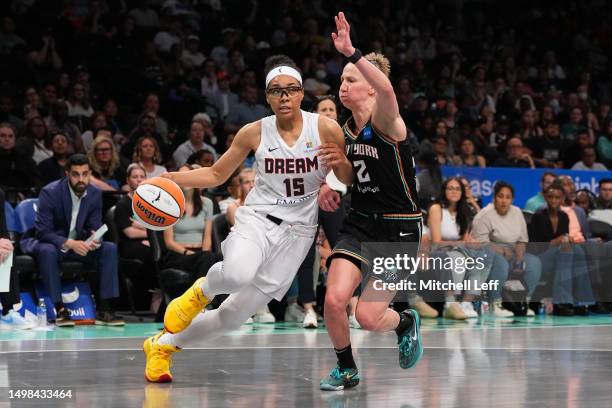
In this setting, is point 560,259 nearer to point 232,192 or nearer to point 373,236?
point 232,192

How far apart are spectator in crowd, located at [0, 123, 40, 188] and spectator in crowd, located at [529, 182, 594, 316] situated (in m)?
5.59

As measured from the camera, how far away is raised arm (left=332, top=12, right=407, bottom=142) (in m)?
6.40

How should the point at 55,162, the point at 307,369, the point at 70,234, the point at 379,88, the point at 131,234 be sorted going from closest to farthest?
1. the point at 379,88
2. the point at 307,369
3. the point at 70,234
4. the point at 131,234
5. the point at 55,162

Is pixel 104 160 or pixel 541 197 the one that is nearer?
pixel 104 160

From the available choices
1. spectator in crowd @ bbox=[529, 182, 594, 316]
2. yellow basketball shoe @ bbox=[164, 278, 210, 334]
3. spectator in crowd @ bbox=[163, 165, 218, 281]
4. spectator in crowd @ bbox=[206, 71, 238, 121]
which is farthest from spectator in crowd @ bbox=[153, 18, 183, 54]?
yellow basketball shoe @ bbox=[164, 278, 210, 334]

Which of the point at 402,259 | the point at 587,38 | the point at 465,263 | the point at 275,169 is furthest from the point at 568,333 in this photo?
the point at 587,38

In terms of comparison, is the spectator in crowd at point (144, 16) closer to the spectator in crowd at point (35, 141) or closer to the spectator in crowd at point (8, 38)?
the spectator in crowd at point (8, 38)

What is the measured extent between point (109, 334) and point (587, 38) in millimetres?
14644

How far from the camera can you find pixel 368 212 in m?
6.91

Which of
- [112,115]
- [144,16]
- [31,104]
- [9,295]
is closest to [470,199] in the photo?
[112,115]

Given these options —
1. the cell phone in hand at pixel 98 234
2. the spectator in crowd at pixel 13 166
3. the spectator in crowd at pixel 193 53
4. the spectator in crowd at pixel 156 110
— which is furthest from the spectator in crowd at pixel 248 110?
the cell phone in hand at pixel 98 234

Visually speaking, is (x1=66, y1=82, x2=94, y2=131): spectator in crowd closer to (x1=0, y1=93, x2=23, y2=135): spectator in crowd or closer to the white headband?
(x1=0, y1=93, x2=23, y2=135): spectator in crowd

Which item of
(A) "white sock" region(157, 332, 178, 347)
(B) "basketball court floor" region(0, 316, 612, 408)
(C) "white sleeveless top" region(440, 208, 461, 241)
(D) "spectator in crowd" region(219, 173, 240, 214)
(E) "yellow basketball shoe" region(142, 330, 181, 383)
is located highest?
(D) "spectator in crowd" region(219, 173, 240, 214)

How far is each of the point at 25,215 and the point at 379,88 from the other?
5814 mm
